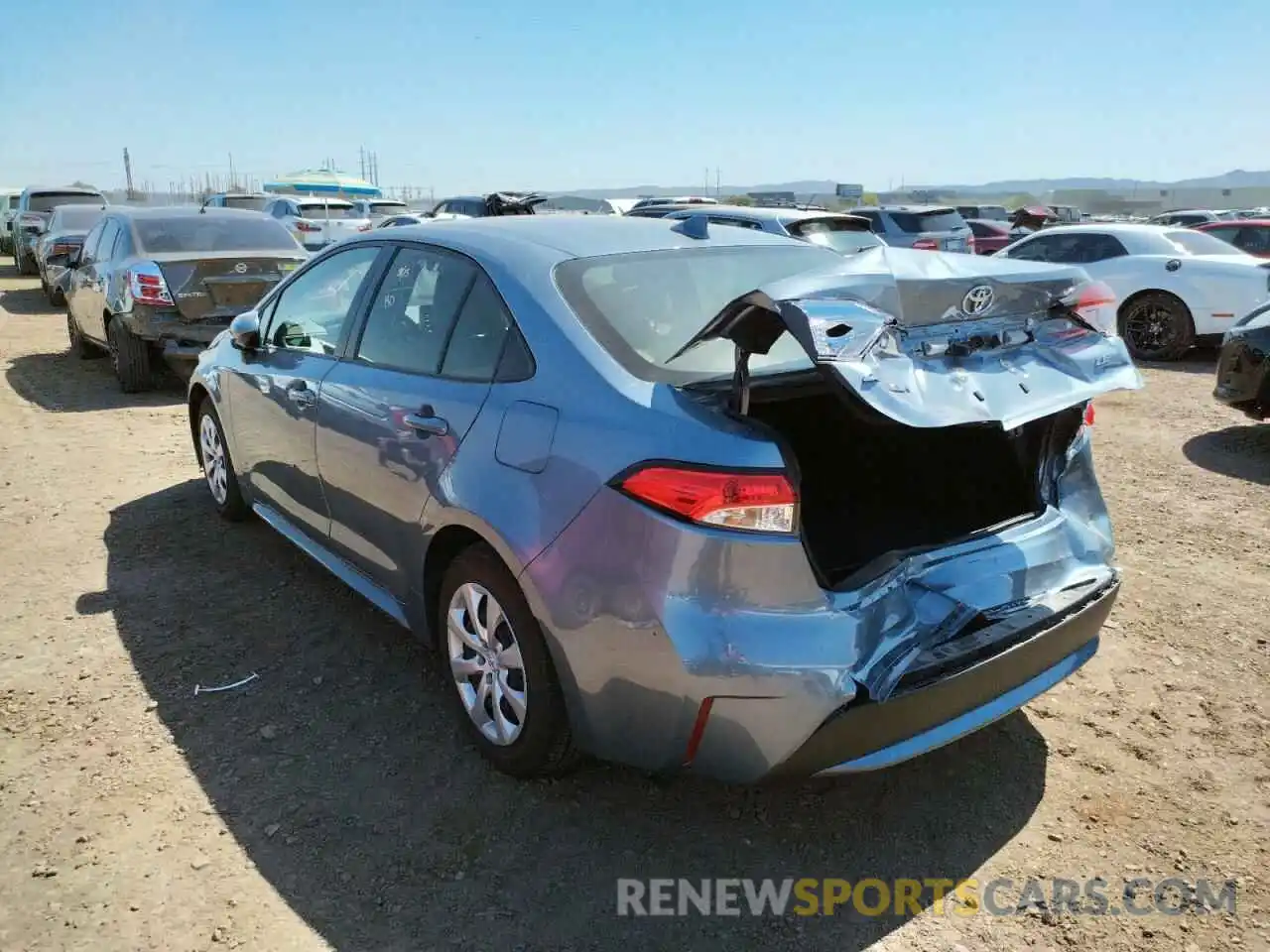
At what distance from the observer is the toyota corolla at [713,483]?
2.26 meters

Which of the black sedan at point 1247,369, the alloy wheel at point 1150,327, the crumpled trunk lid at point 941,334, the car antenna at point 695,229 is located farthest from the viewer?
the alloy wheel at point 1150,327

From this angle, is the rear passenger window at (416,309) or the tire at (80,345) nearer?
the rear passenger window at (416,309)

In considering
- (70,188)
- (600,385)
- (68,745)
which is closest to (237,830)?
(68,745)

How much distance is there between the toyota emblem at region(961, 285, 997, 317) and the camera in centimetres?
255

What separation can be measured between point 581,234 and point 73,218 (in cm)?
1618

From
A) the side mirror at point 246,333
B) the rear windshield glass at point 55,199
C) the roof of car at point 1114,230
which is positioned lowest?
the side mirror at point 246,333

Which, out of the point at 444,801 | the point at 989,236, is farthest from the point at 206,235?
the point at 989,236

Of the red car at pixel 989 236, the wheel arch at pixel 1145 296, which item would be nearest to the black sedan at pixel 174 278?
the wheel arch at pixel 1145 296

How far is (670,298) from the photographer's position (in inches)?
118

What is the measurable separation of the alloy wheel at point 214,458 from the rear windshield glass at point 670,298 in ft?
9.71

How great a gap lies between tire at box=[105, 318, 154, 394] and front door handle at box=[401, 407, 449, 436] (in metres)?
6.43

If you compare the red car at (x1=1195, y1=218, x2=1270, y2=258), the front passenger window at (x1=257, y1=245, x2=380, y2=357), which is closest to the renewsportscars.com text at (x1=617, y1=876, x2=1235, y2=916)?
the front passenger window at (x1=257, y1=245, x2=380, y2=357)

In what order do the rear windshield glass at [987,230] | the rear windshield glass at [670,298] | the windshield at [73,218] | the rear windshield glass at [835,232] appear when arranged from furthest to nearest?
the rear windshield glass at [987,230] < the windshield at [73,218] < the rear windshield glass at [835,232] < the rear windshield glass at [670,298]

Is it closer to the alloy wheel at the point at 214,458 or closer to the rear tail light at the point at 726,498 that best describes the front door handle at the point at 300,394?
the alloy wheel at the point at 214,458
